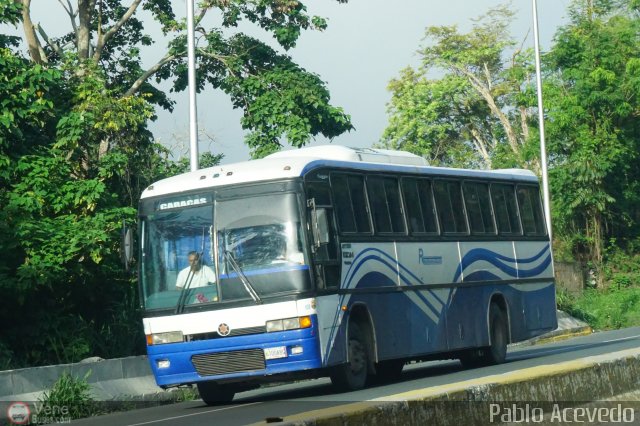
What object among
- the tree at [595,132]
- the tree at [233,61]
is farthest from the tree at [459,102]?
the tree at [233,61]

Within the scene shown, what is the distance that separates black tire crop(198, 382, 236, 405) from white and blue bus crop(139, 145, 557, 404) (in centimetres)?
3

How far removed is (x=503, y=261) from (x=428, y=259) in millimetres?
2844

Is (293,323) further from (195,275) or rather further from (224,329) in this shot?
(195,275)

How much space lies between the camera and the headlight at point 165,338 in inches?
613

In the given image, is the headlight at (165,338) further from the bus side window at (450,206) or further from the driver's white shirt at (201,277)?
the bus side window at (450,206)

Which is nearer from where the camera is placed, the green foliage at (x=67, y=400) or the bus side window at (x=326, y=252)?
the bus side window at (x=326, y=252)

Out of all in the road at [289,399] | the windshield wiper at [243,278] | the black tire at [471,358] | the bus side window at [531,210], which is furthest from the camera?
the bus side window at [531,210]

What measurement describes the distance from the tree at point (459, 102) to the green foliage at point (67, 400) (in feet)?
150

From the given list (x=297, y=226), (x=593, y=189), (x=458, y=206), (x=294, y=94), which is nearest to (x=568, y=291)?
(x=593, y=189)

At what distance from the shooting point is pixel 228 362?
50.1 ft

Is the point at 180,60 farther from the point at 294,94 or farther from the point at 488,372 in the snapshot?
the point at 488,372

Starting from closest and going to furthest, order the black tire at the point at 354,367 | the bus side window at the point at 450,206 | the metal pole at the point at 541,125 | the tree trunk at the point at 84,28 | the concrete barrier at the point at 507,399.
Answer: the concrete barrier at the point at 507,399 → the black tire at the point at 354,367 → the bus side window at the point at 450,206 → the tree trunk at the point at 84,28 → the metal pole at the point at 541,125

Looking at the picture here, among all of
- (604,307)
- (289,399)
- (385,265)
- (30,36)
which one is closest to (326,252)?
(385,265)

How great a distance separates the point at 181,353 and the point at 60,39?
64.3ft
